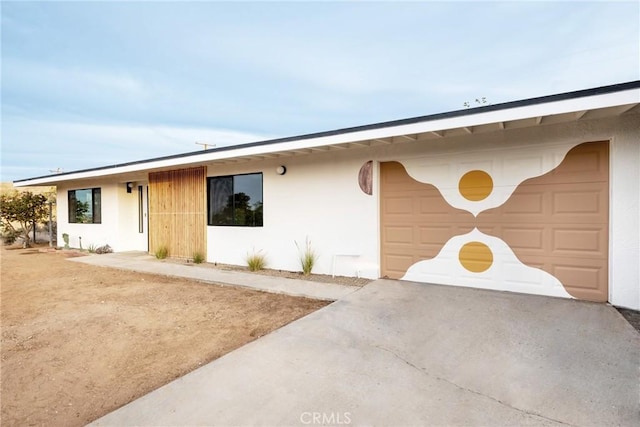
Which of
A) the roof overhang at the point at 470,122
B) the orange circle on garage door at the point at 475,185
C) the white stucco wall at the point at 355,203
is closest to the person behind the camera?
the roof overhang at the point at 470,122

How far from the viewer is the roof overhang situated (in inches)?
149

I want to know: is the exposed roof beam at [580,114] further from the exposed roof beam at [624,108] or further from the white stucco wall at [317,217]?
the white stucco wall at [317,217]

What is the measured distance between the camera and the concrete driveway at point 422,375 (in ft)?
7.16

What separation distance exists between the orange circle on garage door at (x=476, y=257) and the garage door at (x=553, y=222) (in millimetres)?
17

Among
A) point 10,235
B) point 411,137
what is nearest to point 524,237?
point 411,137

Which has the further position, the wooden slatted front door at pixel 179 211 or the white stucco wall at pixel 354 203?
the wooden slatted front door at pixel 179 211

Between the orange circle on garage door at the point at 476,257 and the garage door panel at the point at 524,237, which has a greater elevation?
the garage door panel at the point at 524,237

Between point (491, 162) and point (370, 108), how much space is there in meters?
11.3

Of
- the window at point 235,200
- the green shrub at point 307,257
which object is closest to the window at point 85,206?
the window at point 235,200

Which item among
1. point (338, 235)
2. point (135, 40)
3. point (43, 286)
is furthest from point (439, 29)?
point (43, 286)

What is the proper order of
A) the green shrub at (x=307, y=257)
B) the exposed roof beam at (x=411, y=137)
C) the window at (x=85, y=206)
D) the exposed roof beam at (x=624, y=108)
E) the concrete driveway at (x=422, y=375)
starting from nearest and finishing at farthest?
the concrete driveway at (x=422, y=375) → the exposed roof beam at (x=624, y=108) → the exposed roof beam at (x=411, y=137) → the green shrub at (x=307, y=257) → the window at (x=85, y=206)

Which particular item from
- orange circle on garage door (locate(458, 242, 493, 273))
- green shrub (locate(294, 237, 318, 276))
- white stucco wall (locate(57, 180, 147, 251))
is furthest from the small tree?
orange circle on garage door (locate(458, 242, 493, 273))

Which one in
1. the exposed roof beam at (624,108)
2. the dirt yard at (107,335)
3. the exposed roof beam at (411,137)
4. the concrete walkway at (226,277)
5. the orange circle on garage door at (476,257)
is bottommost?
the dirt yard at (107,335)

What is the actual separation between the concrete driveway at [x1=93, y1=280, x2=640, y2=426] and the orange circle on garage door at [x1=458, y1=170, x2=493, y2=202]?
1.91 m
